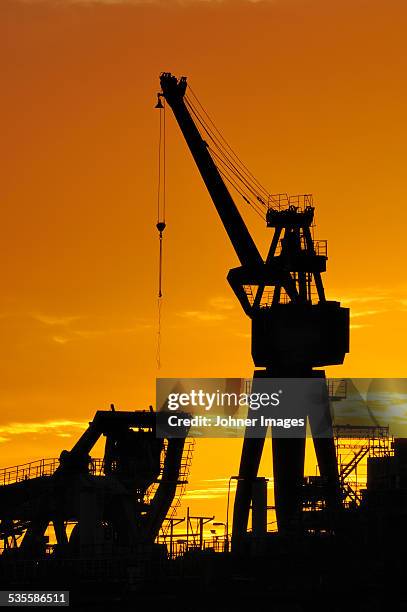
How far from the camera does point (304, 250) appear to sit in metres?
113

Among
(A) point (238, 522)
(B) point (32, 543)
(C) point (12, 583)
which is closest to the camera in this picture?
(C) point (12, 583)

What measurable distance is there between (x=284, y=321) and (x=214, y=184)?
10.5 m

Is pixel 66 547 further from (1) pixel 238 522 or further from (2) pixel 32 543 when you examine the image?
(1) pixel 238 522

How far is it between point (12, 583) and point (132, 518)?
13255 millimetres

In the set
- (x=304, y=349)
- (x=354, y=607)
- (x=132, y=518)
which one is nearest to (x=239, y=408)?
(x=304, y=349)

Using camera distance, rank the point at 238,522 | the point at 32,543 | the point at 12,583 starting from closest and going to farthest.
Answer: the point at 12,583 → the point at 32,543 → the point at 238,522

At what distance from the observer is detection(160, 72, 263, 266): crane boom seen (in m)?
111

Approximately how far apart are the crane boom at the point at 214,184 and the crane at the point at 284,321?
67mm

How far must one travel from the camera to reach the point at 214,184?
11175 centimetres

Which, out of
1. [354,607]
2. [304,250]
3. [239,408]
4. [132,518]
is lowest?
[354,607]

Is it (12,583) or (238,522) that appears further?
(238,522)

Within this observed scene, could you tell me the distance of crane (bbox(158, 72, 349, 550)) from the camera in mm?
110062

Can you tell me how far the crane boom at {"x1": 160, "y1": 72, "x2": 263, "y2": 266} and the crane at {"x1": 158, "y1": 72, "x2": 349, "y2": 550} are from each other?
0.07m

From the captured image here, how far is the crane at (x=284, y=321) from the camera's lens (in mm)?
110062
